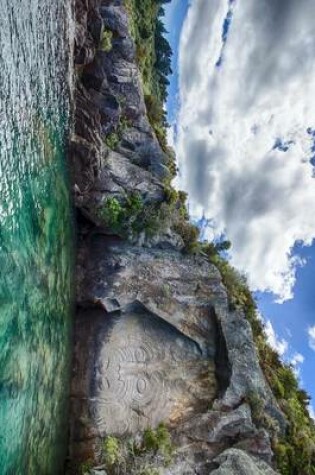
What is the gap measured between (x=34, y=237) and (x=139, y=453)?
7.42 metres

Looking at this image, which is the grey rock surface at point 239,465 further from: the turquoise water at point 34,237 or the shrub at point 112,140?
the shrub at point 112,140

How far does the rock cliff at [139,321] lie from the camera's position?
520 inches

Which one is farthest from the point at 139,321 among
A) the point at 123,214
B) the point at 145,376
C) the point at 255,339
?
the point at 255,339

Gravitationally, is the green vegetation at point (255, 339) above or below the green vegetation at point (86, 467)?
above

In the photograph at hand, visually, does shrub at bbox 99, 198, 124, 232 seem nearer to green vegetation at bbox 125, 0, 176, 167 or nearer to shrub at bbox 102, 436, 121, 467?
green vegetation at bbox 125, 0, 176, 167

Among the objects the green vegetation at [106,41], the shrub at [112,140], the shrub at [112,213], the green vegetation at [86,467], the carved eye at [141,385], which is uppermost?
the green vegetation at [106,41]

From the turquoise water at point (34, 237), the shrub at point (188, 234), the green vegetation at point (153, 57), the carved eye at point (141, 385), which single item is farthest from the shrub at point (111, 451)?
the green vegetation at point (153, 57)

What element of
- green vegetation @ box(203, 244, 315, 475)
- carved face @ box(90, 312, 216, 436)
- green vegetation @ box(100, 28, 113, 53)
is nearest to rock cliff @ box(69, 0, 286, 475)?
carved face @ box(90, 312, 216, 436)

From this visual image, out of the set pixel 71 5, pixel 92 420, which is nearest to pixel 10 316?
pixel 92 420

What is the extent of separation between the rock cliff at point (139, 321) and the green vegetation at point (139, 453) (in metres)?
0.16

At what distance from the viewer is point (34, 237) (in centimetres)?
1100

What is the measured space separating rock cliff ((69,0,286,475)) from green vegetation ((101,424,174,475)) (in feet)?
0.51

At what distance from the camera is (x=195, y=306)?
16031 millimetres

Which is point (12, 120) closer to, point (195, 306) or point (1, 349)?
point (1, 349)
